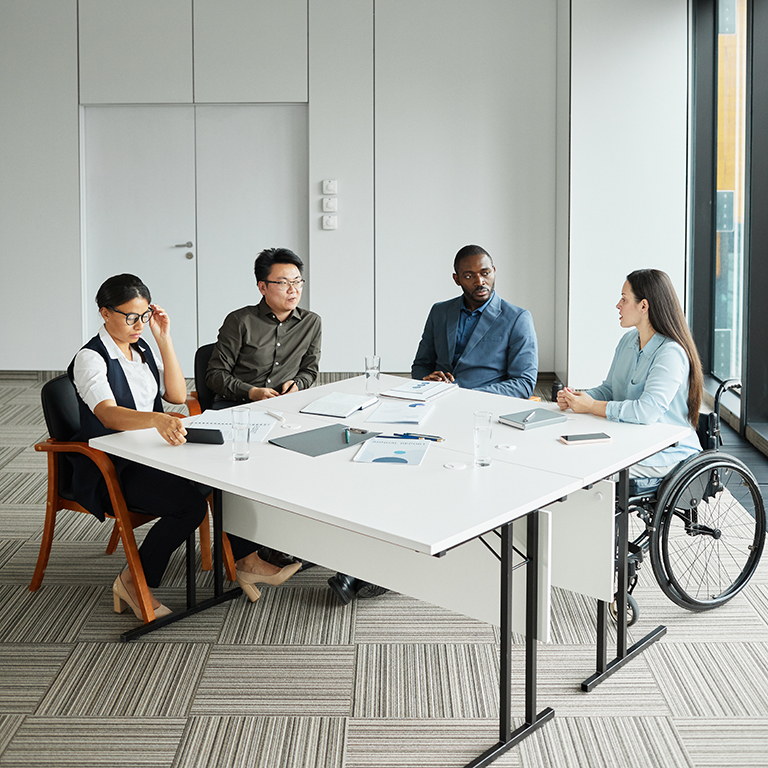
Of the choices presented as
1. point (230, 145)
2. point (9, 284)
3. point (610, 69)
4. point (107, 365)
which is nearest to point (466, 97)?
point (610, 69)

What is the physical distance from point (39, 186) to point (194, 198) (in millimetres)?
1200

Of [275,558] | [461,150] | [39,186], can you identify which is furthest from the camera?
[39,186]

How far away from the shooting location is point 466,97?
255 inches

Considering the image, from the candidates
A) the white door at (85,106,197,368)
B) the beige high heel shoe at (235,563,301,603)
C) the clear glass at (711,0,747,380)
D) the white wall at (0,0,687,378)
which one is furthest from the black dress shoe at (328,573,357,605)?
the white door at (85,106,197,368)

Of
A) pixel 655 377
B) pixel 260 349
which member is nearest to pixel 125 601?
pixel 260 349

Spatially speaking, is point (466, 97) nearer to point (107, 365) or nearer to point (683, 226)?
point (683, 226)

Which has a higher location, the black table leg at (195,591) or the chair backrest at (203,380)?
the chair backrest at (203,380)

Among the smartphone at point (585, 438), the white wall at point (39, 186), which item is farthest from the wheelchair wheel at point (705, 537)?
the white wall at point (39, 186)

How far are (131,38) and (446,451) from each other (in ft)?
17.4

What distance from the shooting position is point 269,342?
12.5ft

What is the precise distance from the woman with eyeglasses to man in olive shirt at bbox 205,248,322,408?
0.67 meters

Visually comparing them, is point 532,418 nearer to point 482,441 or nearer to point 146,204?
point 482,441

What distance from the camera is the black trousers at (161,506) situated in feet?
9.14

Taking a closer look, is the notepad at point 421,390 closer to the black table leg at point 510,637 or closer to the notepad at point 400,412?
the notepad at point 400,412
